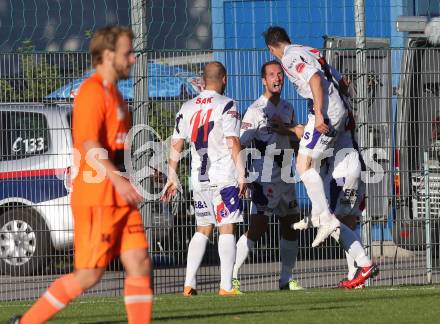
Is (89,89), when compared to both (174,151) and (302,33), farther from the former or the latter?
(302,33)

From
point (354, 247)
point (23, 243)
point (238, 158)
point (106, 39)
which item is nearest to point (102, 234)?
point (106, 39)

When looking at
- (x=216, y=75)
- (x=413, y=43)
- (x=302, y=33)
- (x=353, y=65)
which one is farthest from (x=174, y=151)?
(x=302, y=33)

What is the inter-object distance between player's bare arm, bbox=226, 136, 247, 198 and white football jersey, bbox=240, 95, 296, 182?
1.01m

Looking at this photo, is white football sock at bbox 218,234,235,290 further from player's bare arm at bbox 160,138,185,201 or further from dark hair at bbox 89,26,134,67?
dark hair at bbox 89,26,134,67

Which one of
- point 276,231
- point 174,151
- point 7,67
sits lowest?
point 276,231

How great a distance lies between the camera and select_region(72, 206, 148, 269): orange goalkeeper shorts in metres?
7.41

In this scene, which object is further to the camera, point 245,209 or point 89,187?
point 245,209

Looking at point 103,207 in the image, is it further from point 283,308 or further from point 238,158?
point 238,158

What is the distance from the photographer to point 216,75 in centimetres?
1193

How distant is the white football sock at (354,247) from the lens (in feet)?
37.7

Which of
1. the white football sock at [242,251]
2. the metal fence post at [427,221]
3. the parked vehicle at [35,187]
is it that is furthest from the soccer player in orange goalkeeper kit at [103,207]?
the metal fence post at [427,221]

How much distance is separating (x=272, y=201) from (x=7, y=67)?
9.86ft

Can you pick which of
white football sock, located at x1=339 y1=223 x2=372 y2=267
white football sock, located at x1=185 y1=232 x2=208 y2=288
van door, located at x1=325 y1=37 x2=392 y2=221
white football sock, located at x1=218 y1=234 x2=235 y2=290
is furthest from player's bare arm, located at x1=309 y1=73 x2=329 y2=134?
van door, located at x1=325 y1=37 x2=392 y2=221

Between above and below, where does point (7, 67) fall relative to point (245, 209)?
above
